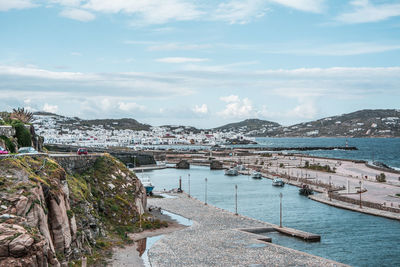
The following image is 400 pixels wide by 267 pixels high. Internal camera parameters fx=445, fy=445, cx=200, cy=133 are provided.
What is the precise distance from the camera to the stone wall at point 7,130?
2844 cm

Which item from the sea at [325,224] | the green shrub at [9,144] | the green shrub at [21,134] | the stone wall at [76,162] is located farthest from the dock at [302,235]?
the green shrub at [9,144]

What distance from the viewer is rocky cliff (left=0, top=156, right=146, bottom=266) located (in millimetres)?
16422

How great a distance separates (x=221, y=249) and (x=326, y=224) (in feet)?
50.8

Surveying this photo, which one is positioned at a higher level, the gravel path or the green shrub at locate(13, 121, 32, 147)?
the green shrub at locate(13, 121, 32, 147)

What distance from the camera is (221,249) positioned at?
31062 mm

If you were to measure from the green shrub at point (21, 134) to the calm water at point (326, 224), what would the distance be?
20043 millimetres

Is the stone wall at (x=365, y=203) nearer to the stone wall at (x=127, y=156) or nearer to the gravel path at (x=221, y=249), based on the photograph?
the gravel path at (x=221, y=249)

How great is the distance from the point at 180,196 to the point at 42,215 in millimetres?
41235

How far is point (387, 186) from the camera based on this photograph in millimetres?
63938

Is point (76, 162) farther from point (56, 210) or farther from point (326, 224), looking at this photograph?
point (326, 224)

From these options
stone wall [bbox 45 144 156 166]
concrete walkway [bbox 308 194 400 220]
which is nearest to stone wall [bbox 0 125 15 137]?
concrete walkway [bbox 308 194 400 220]

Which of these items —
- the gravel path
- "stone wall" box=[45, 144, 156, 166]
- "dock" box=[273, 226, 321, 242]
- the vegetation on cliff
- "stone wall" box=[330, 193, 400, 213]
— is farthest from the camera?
"stone wall" box=[45, 144, 156, 166]

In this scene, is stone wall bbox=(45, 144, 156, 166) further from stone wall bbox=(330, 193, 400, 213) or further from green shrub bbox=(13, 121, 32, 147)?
green shrub bbox=(13, 121, 32, 147)

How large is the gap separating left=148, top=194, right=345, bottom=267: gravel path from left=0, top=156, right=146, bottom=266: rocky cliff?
14.2 feet
